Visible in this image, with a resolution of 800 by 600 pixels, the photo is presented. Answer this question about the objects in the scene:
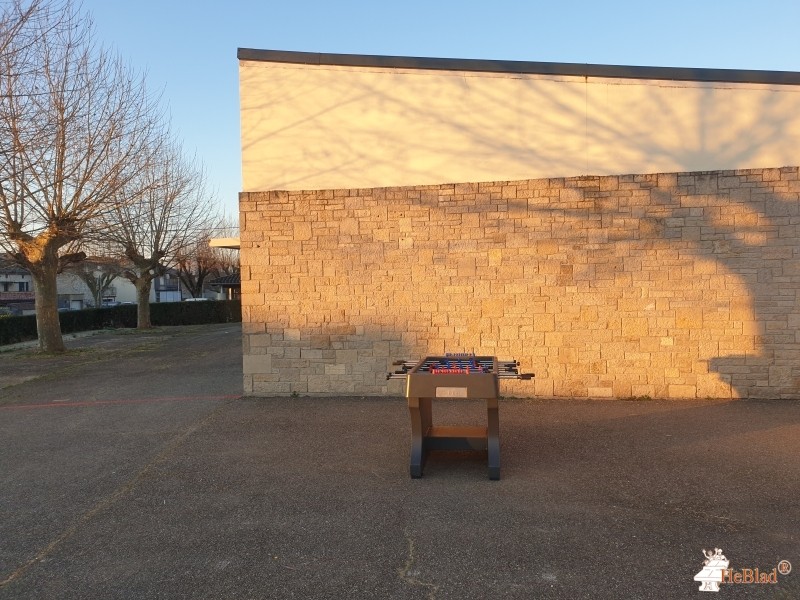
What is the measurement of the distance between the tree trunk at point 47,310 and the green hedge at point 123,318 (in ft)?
16.9

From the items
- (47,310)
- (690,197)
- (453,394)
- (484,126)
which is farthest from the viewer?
(47,310)

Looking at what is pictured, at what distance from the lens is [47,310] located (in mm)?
16234

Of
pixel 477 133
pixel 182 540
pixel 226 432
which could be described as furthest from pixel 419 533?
pixel 477 133

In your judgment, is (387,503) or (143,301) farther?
(143,301)

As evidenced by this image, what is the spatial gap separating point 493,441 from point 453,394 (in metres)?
0.73

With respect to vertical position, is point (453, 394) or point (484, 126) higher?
point (484, 126)

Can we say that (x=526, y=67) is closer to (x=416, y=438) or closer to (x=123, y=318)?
(x=416, y=438)

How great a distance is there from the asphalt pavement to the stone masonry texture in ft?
2.01

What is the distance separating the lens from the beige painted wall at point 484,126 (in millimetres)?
8664

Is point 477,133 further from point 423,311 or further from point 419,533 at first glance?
point 419,533

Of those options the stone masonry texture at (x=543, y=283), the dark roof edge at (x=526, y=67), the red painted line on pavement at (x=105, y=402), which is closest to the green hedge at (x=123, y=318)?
the red painted line on pavement at (x=105, y=402)

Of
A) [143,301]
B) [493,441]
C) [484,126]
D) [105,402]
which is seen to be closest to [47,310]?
[105,402]

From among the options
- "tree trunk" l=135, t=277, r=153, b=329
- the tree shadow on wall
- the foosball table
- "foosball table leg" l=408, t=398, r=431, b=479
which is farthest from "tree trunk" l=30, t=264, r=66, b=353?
"foosball table leg" l=408, t=398, r=431, b=479

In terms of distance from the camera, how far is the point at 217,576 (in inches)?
142
